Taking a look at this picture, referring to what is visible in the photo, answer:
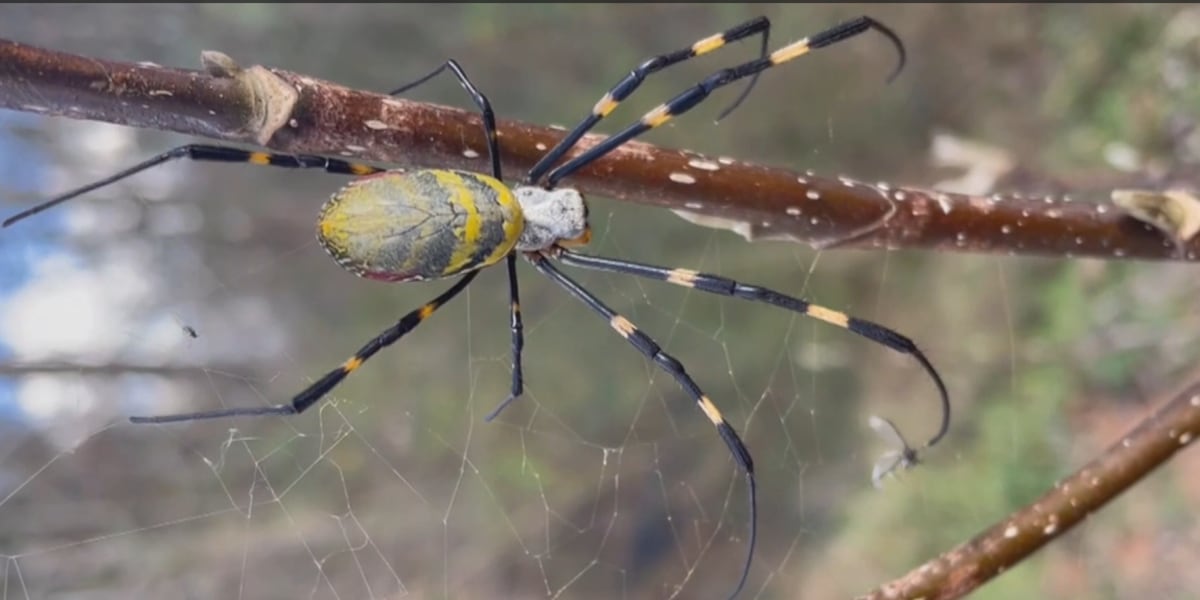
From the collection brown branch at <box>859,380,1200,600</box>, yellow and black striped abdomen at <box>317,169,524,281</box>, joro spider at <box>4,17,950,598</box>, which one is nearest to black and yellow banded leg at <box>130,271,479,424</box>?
joro spider at <box>4,17,950,598</box>

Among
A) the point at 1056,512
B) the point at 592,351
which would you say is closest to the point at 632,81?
the point at 1056,512

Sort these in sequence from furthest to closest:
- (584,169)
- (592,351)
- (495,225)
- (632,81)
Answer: (592,351) → (632,81) → (495,225) → (584,169)

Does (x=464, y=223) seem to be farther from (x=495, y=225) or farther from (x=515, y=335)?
(x=515, y=335)

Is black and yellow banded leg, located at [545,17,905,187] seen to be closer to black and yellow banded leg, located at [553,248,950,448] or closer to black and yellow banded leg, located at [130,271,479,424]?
black and yellow banded leg, located at [553,248,950,448]

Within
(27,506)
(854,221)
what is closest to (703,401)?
(854,221)

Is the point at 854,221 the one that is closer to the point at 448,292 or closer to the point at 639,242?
the point at 448,292
